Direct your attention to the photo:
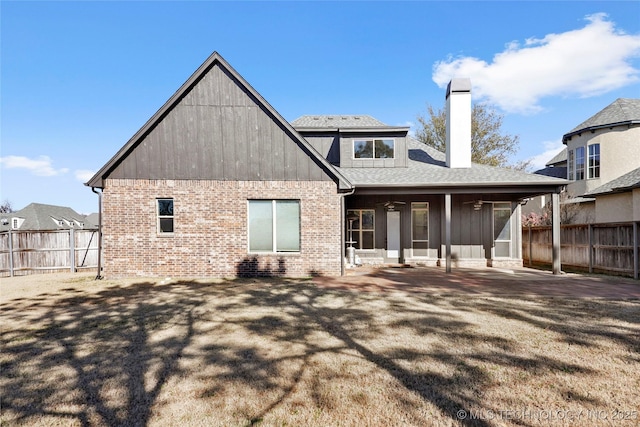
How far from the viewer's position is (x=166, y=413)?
298 centimetres

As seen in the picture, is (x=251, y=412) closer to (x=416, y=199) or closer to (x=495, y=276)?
(x=495, y=276)

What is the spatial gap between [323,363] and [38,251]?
14.2 metres

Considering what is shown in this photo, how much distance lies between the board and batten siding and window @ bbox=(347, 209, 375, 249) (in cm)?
405

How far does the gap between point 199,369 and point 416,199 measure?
11.1 meters

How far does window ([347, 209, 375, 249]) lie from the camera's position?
521 inches

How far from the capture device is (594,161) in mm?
17422

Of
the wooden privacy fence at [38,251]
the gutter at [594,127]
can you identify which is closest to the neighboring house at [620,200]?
the gutter at [594,127]

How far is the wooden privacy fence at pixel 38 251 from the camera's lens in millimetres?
12359

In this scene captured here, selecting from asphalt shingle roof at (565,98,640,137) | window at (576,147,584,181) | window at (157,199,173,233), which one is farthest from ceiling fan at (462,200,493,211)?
window at (157,199,173,233)

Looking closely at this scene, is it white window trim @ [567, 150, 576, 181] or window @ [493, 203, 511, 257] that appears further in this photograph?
white window trim @ [567, 150, 576, 181]

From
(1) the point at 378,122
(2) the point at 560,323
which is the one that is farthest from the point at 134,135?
(2) the point at 560,323

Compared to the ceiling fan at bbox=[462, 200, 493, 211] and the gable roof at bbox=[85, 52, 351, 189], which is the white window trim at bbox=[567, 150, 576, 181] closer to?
the ceiling fan at bbox=[462, 200, 493, 211]

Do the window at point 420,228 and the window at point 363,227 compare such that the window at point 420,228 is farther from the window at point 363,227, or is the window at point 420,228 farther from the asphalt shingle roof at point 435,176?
the window at point 363,227

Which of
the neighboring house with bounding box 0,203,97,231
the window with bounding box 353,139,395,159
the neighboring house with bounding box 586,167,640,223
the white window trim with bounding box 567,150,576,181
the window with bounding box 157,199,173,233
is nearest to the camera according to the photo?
the window with bounding box 157,199,173,233
